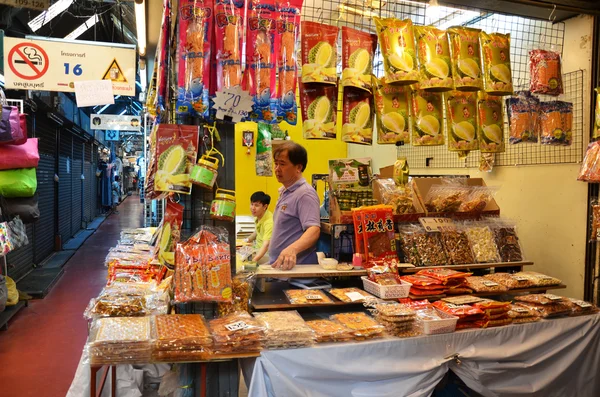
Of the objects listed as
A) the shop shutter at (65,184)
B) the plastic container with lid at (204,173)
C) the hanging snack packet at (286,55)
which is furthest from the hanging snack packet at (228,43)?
the shop shutter at (65,184)

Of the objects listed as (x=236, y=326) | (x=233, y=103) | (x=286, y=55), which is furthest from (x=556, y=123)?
(x=236, y=326)

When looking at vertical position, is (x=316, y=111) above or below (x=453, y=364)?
above

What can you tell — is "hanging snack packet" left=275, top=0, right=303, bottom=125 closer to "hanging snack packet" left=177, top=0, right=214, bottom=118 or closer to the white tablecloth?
"hanging snack packet" left=177, top=0, right=214, bottom=118

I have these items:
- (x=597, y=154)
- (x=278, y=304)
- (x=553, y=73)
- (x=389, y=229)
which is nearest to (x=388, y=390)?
(x=278, y=304)

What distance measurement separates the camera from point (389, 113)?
2725 millimetres

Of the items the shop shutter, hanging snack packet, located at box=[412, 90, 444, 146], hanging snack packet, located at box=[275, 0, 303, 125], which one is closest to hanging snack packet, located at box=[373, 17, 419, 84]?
hanging snack packet, located at box=[412, 90, 444, 146]

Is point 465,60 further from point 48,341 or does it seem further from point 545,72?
point 48,341

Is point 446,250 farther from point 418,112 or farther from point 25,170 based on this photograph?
point 25,170

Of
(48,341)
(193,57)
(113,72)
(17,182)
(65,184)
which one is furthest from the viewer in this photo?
(65,184)

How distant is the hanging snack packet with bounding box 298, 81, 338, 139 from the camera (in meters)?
2.54

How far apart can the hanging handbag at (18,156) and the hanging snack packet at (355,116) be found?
3.42 metres

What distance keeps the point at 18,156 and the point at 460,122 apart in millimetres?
4069

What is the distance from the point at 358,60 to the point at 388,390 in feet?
5.98

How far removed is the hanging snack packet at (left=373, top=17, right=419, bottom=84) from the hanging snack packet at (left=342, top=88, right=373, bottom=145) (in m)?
0.20
